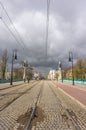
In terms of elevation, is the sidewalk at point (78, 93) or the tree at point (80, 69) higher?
the tree at point (80, 69)

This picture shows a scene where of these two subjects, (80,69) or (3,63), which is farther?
(80,69)

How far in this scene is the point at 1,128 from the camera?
23.8ft

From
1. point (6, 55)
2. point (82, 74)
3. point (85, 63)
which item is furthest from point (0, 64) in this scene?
point (85, 63)

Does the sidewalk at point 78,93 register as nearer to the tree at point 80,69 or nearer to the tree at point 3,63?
the tree at point 3,63

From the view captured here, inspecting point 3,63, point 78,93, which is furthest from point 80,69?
point 78,93

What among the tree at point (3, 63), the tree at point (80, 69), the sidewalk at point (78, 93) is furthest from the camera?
the tree at point (80, 69)

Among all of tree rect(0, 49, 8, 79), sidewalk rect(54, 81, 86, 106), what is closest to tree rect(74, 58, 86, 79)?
tree rect(0, 49, 8, 79)

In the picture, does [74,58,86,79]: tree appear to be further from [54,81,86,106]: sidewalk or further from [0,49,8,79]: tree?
[54,81,86,106]: sidewalk

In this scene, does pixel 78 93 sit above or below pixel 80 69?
below

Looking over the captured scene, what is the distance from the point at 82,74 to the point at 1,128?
108391 mm

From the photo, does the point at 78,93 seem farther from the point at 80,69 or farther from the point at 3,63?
the point at 80,69

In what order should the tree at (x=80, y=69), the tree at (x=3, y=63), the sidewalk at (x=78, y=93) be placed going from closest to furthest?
the sidewalk at (x=78, y=93)
the tree at (x=3, y=63)
the tree at (x=80, y=69)

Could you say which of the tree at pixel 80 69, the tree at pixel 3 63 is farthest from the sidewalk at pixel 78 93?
the tree at pixel 80 69

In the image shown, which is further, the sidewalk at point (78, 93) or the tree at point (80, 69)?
the tree at point (80, 69)
